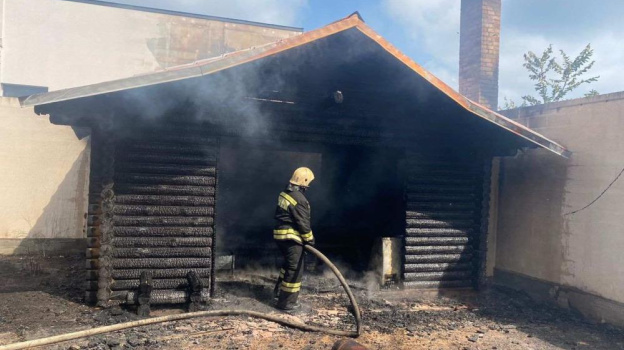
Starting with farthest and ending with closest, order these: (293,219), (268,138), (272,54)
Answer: (268,138) → (293,219) → (272,54)

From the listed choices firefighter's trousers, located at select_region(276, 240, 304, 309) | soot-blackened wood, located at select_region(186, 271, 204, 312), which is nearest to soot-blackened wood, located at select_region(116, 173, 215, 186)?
soot-blackened wood, located at select_region(186, 271, 204, 312)

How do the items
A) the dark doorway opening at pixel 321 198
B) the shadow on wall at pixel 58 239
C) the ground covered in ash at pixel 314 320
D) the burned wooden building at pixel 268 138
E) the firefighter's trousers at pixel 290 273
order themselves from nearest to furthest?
1. the ground covered in ash at pixel 314 320
2. the burned wooden building at pixel 268 138
3. the firefighter's trousers at pixel 290 273
4. the shadow on wall at pixel 58 239
5. the dark doorway opening at pixel 321 198

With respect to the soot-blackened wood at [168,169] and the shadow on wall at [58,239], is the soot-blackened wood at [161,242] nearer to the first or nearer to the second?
the soot-blackened wood at [168,169]

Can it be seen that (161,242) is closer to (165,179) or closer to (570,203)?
(165,179)

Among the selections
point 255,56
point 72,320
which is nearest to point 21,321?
point 72,320

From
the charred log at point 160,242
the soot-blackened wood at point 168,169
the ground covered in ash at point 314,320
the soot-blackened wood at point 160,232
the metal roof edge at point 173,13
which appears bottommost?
the ground covered in ash at point 314,320

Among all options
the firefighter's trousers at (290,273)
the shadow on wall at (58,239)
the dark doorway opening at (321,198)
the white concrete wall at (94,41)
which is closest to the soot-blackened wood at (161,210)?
the firefighter's trousers at (290,273)

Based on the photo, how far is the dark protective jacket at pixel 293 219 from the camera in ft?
20.6

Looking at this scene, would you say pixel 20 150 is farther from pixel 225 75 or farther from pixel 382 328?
pixel 382 328

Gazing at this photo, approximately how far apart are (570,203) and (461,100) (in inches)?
109

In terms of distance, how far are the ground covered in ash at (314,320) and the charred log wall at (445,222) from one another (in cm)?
33

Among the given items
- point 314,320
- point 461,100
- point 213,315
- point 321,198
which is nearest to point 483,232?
point 461,100

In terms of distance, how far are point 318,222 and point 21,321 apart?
252 inches

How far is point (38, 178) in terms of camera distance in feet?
28.7
